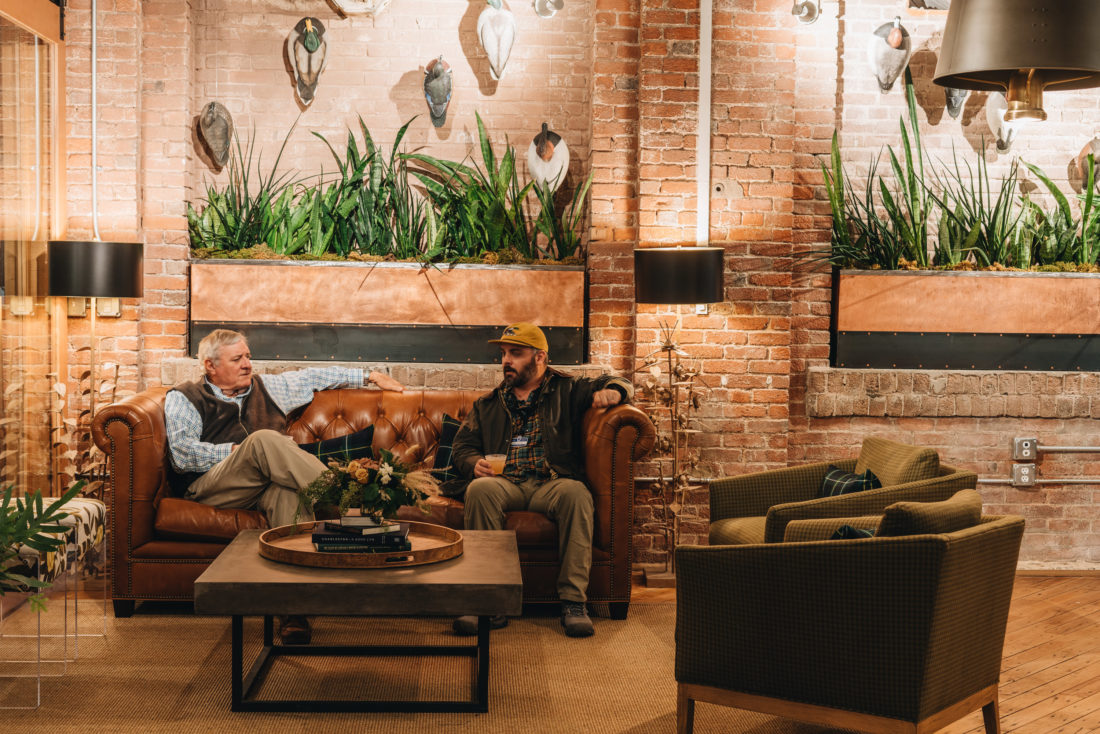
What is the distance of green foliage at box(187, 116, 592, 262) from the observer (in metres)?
5.24

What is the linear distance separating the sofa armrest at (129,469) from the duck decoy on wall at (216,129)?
1.81 metres

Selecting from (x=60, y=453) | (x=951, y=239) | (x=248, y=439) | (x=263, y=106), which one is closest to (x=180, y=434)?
(x=248, y=439)

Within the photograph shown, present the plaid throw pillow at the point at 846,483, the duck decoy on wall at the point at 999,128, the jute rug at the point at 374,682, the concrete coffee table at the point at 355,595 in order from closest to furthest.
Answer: the concrete coffee table at the point at 355,595 → the jute rug at the point at 374,682 → the plaid throw pillow at the point at 846,483 → the duck decoy on wall at the point at 999,128

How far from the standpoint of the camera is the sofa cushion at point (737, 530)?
3779mm

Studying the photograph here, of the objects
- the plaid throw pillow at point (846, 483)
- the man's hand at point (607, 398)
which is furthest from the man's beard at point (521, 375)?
the plaid throw pillow at point (846, 483)

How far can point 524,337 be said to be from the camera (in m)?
4.48

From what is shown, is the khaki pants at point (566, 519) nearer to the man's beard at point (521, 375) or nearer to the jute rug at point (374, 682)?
the jute rug at point (374, 682)

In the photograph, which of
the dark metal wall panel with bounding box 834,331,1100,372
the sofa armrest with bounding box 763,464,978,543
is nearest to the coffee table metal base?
the sofa armrest with bounding box 763,464,978,543

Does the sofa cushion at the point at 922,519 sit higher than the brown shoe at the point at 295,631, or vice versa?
the sofa cushion at the point at 922,519

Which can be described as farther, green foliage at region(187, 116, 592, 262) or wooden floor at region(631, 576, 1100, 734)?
green foliage at region(187, 116, 592, 262)

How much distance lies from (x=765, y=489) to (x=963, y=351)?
5.89ft

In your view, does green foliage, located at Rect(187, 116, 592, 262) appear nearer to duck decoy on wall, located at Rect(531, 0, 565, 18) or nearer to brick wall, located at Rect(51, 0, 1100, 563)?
brick wall, located at Rect(51, 0, 1100, 563)

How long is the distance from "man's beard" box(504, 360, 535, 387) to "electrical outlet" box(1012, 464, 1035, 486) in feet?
8.48

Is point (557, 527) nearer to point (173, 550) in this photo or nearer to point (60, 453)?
point (173, 550)
